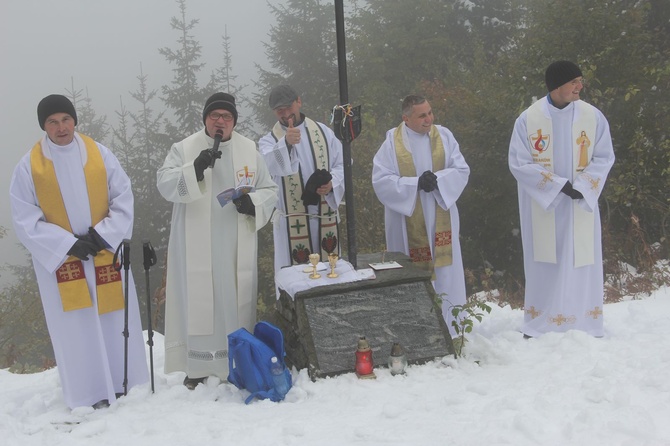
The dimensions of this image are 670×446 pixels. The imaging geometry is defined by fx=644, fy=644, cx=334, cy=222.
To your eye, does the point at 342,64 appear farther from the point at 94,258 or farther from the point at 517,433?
the point at 517,433

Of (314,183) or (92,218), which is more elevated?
(314,183)

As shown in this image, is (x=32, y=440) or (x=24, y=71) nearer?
(x=32, y=440)

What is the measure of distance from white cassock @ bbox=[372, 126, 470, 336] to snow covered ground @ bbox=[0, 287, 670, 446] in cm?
78

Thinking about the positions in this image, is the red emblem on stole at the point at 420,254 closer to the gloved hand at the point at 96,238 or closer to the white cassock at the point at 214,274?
the white cassock at the point at 214,274

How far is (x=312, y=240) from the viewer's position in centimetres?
576

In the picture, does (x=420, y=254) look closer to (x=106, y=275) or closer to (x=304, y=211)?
(x=304, y=211)

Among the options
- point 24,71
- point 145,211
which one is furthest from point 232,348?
point 24,71

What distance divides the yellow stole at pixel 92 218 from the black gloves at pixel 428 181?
2415 millimetres

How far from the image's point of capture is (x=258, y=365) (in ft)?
13.2

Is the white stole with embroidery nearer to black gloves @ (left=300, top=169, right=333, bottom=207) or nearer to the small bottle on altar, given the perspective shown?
black gloves @ (left=300, top=169, right=333, bottom=207)

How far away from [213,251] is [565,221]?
278 cm

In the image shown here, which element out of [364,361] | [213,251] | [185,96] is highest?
[185,96]

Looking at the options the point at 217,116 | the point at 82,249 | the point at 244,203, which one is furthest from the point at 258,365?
the point at 217,116

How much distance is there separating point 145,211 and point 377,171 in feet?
89.6
